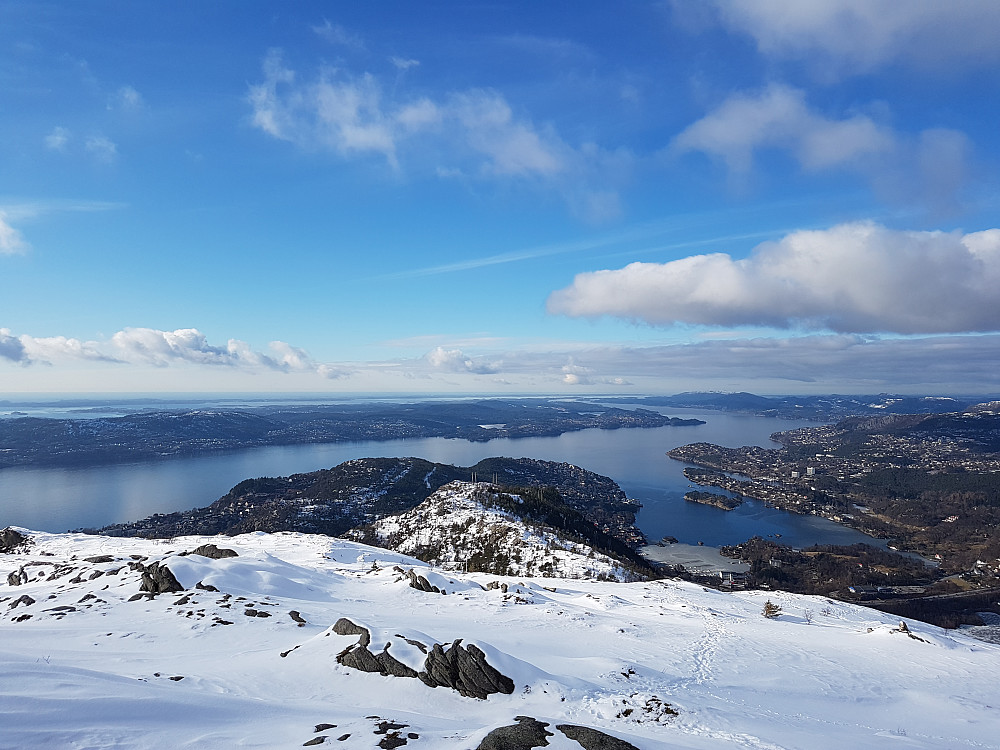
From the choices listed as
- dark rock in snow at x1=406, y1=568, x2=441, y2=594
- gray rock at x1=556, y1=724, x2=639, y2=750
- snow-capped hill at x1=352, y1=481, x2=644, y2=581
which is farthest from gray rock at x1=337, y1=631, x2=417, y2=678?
snow-capped hill at x1=352, y1=481, x2=644, y2=581

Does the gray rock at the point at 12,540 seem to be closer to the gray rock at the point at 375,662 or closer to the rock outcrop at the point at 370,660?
the rock outcrop at the point at 370,660

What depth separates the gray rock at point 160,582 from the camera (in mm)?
28516

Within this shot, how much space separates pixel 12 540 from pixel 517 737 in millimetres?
70378

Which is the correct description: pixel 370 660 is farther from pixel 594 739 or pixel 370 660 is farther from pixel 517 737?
pixel 594 739

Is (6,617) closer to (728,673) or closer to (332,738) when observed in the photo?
(332,738)

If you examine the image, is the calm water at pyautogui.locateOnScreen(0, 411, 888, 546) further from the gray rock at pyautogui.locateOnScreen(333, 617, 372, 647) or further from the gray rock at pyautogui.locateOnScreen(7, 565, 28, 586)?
the gray rock at pyautogui.locateOnScreen(333, 617, 372, 647)

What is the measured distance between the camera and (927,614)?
252ft

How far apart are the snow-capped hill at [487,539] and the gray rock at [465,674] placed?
162 ft

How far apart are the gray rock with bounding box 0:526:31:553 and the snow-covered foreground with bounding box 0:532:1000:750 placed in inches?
923

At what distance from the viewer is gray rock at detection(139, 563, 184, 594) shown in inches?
1123

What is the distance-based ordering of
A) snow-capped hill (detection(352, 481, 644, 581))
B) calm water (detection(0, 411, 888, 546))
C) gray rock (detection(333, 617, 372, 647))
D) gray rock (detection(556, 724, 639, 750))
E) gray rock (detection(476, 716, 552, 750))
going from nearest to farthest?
gray rock (detection(476, 716, 552, 750))
gray rock (detection(556, 724, 639, 750))
gray rock (detection(333, 617, 372, 647))
snow-capped hill (detection(352, 481, 644, 581))
calm water (detection(0, 411, 888, 546))

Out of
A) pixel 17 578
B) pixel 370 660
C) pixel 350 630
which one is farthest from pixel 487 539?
pixel 370 660

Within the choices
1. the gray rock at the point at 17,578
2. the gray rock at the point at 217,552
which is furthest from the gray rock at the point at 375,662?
the gray rock at the point at 17,578

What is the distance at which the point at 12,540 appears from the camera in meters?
53.2
